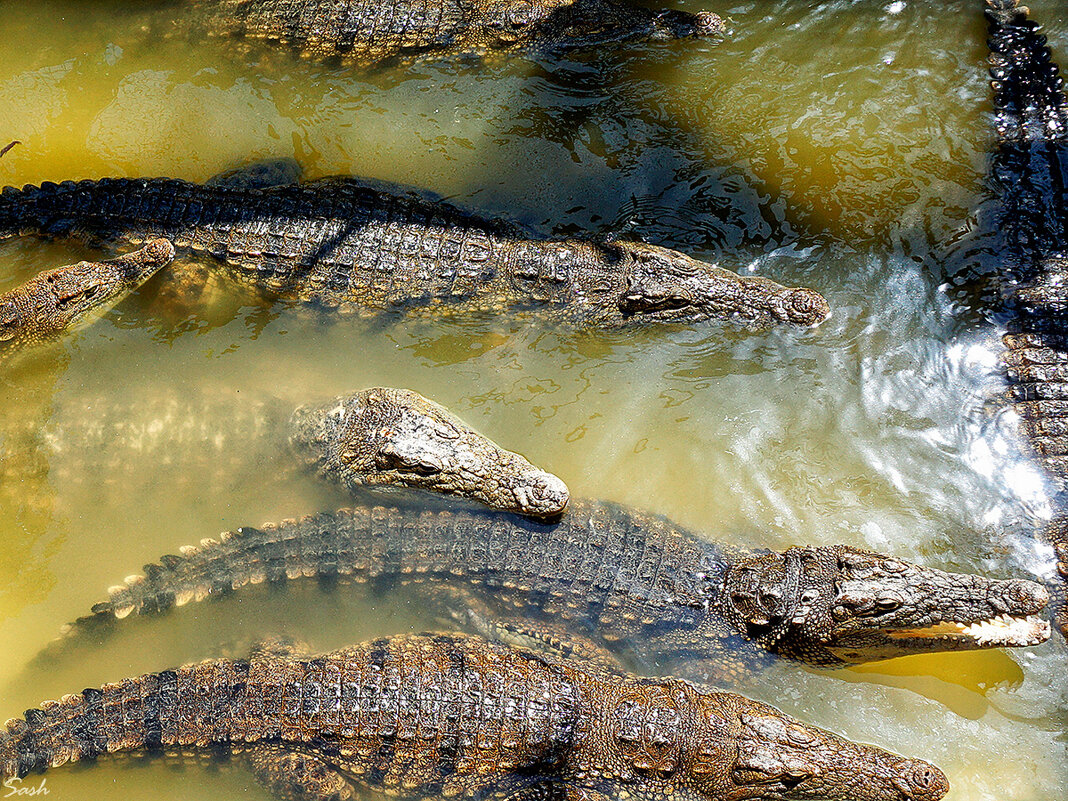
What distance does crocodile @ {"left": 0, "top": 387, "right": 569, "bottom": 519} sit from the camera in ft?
14.8

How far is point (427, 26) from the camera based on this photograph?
6.62m

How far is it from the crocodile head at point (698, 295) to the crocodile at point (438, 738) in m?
2.69

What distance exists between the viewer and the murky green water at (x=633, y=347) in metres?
4.13

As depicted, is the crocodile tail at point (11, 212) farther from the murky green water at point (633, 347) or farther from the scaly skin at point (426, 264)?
the scaly skin at point (426, 264)

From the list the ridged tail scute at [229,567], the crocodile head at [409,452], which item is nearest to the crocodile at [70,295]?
the crocodile head at [409,452]

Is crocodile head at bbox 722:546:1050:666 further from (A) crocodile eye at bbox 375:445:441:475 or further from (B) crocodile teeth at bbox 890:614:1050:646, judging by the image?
(A) crocodile eye at bbox 375:445:441:475

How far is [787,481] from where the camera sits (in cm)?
455

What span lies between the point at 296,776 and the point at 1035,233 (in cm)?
596

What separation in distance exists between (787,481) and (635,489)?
3.15ft

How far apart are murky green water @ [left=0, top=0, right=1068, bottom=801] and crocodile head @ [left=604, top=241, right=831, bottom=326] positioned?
14cm

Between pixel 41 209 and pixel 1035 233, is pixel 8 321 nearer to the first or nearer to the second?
pixel 41 209

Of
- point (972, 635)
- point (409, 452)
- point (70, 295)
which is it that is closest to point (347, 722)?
point (409, 452)

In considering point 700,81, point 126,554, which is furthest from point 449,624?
Result: point 700,81

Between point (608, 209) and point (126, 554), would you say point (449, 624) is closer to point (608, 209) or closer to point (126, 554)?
point (126, 554)
